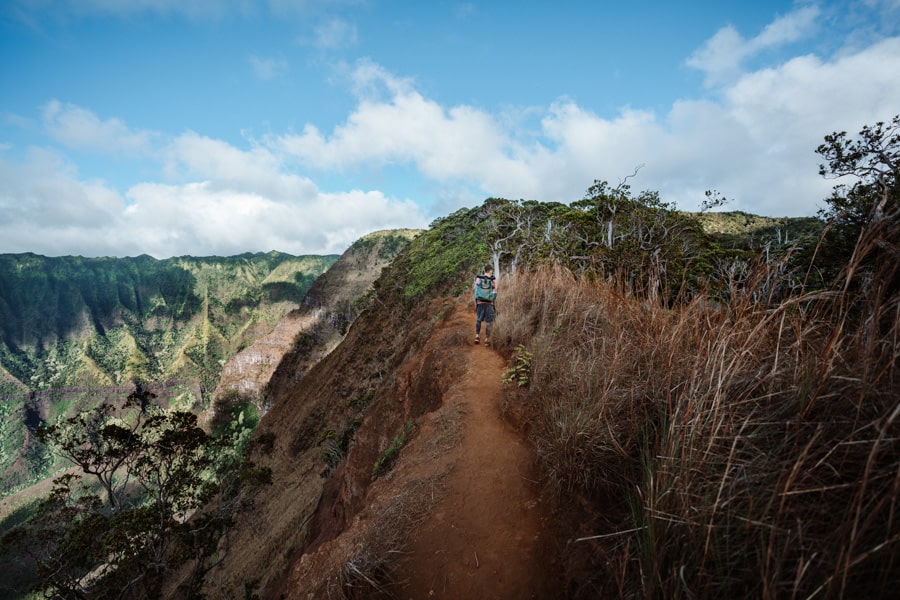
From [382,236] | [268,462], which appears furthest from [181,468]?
[382,236]

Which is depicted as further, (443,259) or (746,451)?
(443,259)

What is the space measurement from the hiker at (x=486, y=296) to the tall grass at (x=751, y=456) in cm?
400

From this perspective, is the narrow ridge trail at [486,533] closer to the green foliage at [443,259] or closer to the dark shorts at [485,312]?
the dark shorts at [485,312]

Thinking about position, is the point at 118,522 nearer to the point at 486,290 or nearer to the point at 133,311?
the point at 486,290

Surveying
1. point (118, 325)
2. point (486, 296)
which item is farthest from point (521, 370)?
point (118, 325)

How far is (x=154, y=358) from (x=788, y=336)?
190m

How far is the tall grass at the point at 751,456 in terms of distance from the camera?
1.11m

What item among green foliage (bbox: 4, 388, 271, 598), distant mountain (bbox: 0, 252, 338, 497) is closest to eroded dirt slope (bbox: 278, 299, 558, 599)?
green foliage (bbox: 4, 388, 271, 598)

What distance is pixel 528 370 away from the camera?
482 centimetres

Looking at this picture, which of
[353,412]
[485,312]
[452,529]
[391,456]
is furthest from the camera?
[353,412]

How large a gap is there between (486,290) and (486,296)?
0.39 feet

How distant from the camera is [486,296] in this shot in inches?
274

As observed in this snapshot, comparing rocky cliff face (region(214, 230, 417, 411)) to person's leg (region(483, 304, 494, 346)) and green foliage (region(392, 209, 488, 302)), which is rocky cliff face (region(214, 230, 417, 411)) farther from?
person's leg (region(483, 304, 494, 346))

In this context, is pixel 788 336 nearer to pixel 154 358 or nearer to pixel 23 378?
pixel 154 358
